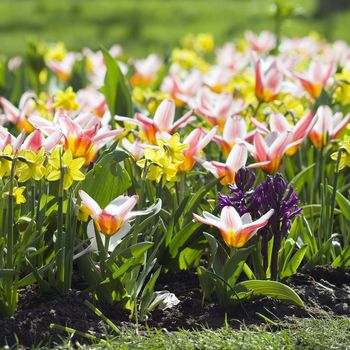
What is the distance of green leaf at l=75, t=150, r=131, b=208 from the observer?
323 cm

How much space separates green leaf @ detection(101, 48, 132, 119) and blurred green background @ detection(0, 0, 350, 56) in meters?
6.33

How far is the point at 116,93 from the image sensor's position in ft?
14.6

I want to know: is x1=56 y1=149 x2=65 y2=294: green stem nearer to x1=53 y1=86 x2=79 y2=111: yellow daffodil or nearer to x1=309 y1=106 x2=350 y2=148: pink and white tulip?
x1=309 y1=106 x2=350 y2=148: pink and white tulip

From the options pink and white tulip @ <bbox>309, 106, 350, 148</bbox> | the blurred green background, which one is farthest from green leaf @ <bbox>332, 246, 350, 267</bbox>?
the blurred green background

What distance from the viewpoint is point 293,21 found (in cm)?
1260

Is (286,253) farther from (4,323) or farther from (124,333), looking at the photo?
(4,323)

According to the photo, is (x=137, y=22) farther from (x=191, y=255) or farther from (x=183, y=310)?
(x=183, y=310)

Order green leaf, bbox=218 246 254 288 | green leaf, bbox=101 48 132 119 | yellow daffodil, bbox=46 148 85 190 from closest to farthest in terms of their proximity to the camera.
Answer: yellow daffodil, bbox=46 148 85 190 → green leaf, bbox=218 246 254 288 → green leaf, bbox=101 48 132 119

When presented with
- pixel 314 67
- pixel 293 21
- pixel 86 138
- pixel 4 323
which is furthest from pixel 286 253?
pixel 293 21

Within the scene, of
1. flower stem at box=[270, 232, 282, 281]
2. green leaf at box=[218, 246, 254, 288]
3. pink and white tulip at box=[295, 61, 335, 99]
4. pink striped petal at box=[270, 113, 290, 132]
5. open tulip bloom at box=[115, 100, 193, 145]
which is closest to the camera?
green leaf at box=[218, 246, 254, 288]

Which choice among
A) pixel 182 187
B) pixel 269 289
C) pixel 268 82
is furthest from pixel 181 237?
pixel 268 82

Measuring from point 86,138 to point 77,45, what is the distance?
8.18m

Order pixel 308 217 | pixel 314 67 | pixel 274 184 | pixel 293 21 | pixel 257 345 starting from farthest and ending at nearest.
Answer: pixel 293 21
pixel 314 67
pixel 308 217
pixel 274 184
pixel 257 345

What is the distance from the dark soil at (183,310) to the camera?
282 centimetres
